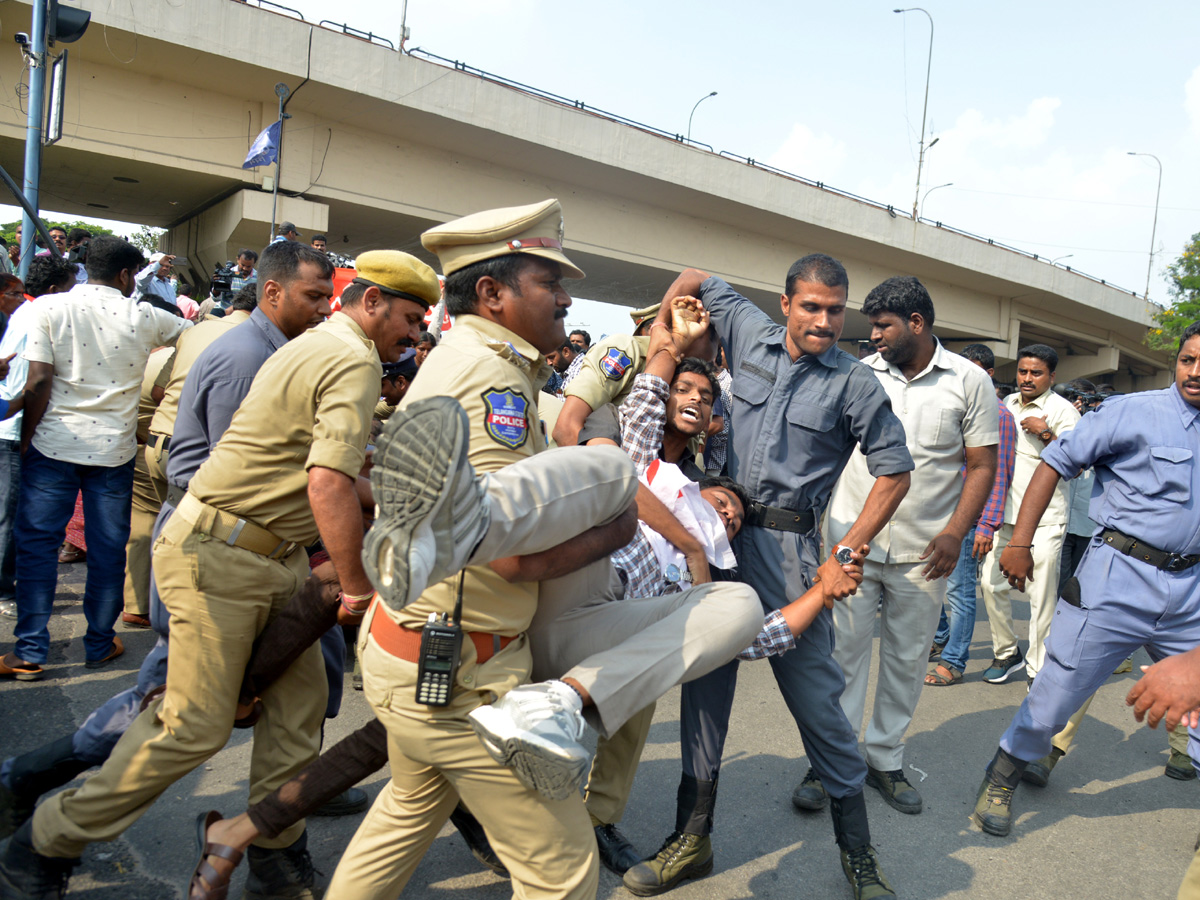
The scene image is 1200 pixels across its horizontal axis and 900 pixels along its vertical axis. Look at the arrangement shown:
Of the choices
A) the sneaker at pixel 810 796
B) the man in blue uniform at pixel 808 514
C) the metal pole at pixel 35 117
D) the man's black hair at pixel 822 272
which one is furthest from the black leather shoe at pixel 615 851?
the metal pole at pixel 35 117

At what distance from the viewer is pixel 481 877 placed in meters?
2.99

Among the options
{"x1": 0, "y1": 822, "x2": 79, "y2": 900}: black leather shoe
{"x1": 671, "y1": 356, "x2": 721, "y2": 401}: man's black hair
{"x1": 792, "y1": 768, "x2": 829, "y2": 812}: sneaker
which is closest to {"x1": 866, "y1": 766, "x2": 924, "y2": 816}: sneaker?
{"x1": 792, "y1": 768, "x2": 829, "y2": 812}: sneaker

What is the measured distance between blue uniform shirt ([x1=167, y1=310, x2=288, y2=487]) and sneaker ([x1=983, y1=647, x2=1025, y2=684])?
531cm

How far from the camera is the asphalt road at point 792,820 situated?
3.03m

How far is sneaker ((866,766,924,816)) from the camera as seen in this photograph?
3797 millimetres

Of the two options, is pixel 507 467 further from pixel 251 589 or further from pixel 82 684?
pixel 82 684

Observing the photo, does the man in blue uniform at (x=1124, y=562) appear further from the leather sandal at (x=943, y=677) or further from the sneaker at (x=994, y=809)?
the leather sandal at (x=943, y=677)

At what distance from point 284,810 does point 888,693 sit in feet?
9.33

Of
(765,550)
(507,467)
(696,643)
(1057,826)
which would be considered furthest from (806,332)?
(1057,826)

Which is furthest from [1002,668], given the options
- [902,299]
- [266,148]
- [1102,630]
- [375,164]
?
[375,164]

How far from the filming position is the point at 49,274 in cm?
544

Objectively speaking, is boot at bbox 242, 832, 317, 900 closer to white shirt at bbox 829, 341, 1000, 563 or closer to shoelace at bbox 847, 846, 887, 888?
shoelace at bbox 847, 846, 887, 888

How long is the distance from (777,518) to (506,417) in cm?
164

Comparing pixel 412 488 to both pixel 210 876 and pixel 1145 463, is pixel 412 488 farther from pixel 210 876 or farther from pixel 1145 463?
pixel 1145 463
